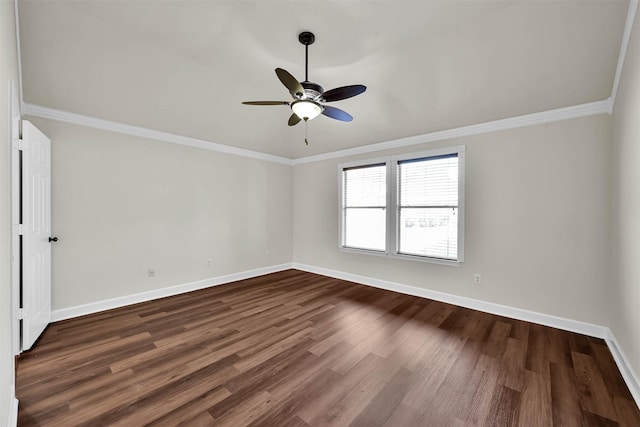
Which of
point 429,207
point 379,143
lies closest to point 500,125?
point 429,207

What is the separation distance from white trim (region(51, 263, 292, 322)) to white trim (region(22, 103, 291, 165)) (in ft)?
7.62

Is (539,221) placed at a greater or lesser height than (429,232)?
greater

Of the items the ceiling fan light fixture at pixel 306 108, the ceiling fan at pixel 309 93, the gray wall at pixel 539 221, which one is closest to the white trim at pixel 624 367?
the gray wall at pixel 539 221

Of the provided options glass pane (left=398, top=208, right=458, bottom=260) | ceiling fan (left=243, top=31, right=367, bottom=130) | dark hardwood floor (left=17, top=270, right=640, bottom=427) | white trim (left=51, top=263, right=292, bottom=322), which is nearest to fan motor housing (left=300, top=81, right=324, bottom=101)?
ceiling fan (left=243, top=31, right=367, bottom=130)

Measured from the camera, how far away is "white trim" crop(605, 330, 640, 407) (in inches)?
77.4

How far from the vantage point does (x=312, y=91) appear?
2.49 m

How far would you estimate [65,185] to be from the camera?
10.9 feet

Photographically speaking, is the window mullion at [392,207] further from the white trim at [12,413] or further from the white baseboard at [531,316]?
the white trim at [12,413]

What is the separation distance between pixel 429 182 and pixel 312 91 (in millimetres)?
2581

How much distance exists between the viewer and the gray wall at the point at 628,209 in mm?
1985

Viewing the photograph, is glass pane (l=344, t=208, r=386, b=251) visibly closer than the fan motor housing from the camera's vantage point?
No

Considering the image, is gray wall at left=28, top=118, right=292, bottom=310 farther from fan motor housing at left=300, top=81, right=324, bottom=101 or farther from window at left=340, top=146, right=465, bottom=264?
fan motor housing at left=300, top=81, right=324, bottom=101

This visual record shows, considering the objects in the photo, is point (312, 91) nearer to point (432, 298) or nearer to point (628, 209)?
point (628, 209)

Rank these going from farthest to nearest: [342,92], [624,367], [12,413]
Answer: [342,92] < [624,367] < [12,413]
